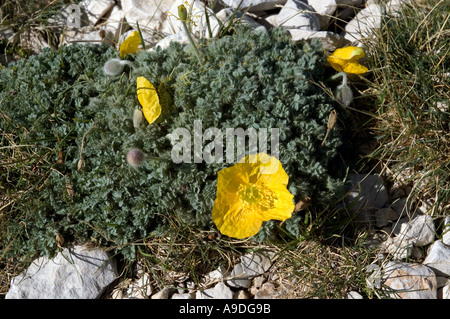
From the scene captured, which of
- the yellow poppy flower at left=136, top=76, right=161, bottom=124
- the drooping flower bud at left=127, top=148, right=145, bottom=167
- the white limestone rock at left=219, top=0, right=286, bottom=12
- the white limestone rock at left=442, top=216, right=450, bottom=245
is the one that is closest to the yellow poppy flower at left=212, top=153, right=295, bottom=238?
the drooping flower bud at left=127, top=148, right=145, bottom=167

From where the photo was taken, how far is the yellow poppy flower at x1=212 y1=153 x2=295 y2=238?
280 centimetres

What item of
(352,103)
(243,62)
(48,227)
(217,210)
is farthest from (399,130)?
(48,227)

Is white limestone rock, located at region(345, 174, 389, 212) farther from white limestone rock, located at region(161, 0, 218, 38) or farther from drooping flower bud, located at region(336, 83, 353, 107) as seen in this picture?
white limestone rock, located at region(161, 0, 218, 38)

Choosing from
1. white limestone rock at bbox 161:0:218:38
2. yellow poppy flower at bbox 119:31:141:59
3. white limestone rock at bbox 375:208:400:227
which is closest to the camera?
white limestone rock at bbox 375:208:400:227

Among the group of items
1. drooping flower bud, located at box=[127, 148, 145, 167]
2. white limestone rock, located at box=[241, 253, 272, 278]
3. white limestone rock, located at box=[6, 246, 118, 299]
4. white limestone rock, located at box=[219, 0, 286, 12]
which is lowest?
white limestone rock, located at box=[6, 246, 118, 299]

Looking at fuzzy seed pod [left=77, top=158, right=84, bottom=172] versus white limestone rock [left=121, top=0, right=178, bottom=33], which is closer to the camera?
fuzzy seed pod [left=77, top=158, right=84, bottom=172]

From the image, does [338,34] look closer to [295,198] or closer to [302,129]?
[302,129]

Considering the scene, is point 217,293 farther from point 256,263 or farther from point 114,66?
point 114,66

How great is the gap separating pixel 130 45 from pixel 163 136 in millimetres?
823

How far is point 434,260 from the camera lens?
9.78ft

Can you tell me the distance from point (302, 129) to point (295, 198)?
17.8 inches

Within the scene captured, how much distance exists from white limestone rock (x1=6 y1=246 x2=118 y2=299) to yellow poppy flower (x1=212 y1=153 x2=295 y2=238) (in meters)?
0.89

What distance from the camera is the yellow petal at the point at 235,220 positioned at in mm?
2811

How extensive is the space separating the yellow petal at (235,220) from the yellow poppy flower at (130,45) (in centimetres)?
151
